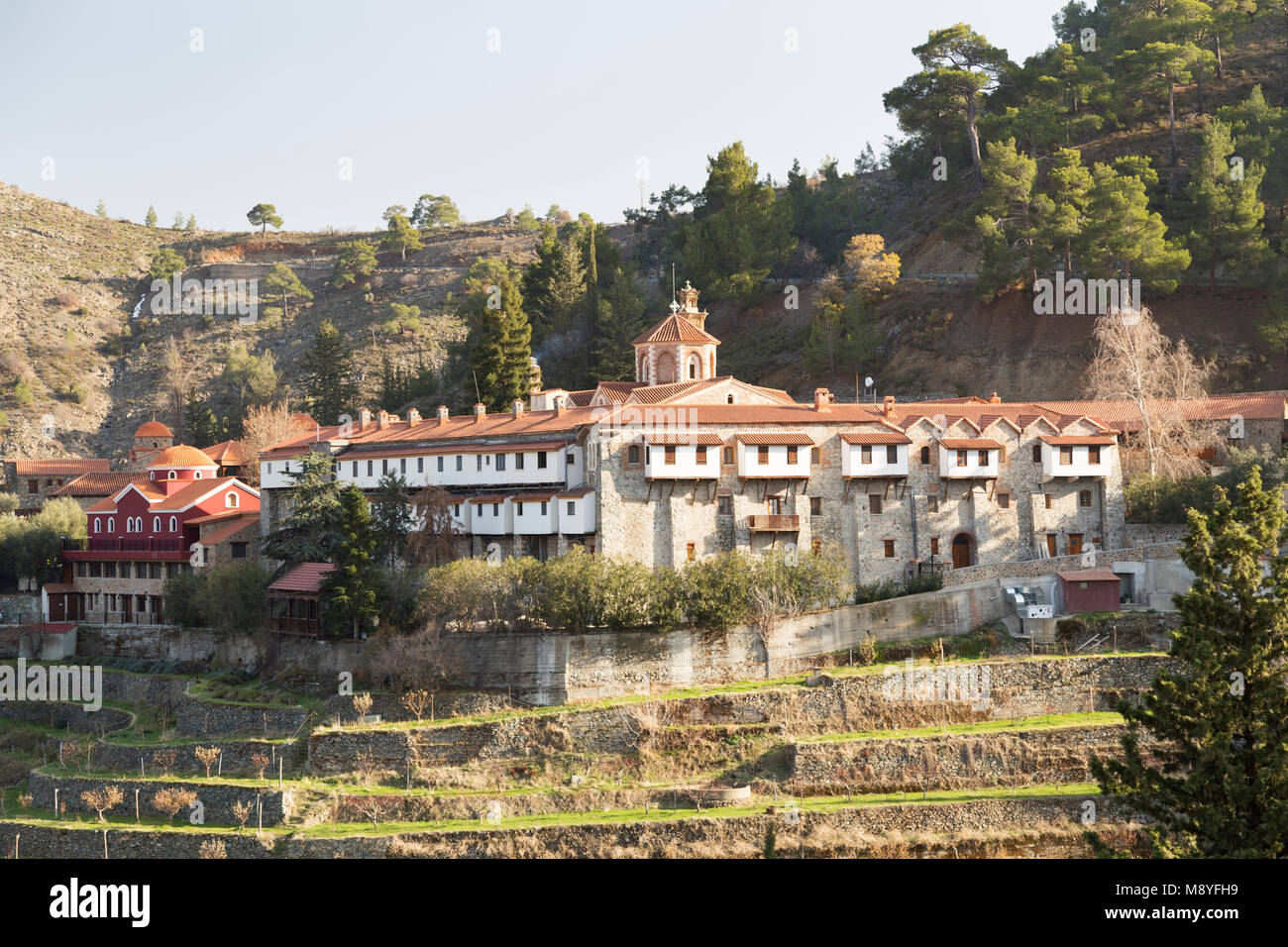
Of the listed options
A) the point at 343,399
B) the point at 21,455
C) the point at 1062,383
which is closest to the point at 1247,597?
the point at 1062,383

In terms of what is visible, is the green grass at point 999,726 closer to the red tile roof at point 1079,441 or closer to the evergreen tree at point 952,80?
the red tile roof at point 1079,441

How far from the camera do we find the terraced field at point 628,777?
1254 inches

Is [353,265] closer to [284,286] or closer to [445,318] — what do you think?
[284,286]

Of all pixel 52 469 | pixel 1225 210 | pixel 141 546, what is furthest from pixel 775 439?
pixel 52 469

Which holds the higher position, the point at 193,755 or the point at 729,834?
the point at 193,755

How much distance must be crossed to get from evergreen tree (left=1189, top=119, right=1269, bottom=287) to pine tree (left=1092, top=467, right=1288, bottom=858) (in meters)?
36.0

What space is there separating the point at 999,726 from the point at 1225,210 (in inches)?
1257

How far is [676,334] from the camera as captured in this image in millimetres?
51719

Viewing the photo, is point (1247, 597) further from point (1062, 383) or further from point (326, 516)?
point (1062, 383)

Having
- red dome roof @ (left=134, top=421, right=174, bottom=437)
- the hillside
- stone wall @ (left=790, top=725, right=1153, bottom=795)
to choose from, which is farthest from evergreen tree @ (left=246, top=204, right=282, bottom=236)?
stone wall @ (left=790, top=725, right=1153, bottom=795)

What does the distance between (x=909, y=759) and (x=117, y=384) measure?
290ft
